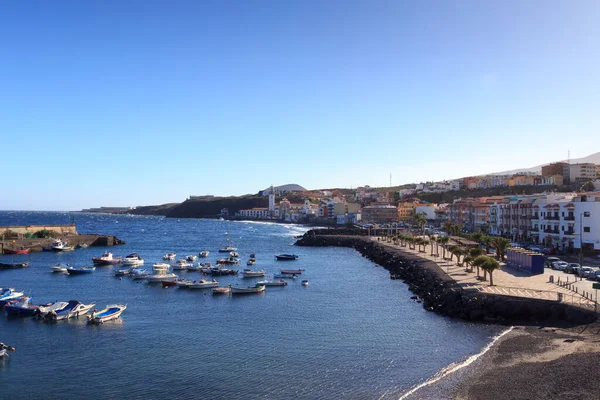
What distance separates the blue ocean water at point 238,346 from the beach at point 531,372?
1338 millimetres

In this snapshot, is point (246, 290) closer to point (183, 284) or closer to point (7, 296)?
point (183, 284)

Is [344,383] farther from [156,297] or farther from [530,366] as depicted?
[156,297]

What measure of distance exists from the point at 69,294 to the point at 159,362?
21640mm

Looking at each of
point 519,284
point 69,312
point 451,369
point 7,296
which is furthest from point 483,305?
point 7,296

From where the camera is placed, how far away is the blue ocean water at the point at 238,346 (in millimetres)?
20922

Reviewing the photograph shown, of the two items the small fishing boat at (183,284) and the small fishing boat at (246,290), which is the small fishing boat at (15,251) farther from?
the small fishing boat at (246,290)

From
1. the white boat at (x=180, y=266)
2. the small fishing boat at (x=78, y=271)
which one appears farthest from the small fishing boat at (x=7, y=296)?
the white boat at (x=180, y=266)

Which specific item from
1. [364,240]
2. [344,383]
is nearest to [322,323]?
[344,383]

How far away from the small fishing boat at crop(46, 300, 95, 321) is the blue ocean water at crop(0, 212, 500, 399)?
31.1 inches

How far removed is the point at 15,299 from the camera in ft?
119

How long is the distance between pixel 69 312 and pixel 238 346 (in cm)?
1288

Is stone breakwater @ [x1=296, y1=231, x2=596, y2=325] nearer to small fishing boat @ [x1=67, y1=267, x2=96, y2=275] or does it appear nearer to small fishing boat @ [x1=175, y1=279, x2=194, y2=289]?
small fishing boat @ [x1=175, y1=279, x2=194, y2=289]

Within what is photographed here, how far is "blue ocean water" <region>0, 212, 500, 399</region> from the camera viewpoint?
2092 cm

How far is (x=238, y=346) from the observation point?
87.4 feet
